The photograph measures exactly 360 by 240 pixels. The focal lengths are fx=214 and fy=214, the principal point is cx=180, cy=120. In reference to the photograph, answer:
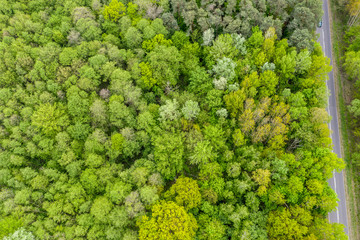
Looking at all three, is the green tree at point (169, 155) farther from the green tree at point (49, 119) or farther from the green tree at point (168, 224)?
the green tree at point (49, 119)

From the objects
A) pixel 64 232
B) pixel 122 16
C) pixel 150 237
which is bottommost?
pixel 64 232

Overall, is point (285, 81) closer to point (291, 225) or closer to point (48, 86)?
point (291, 225)

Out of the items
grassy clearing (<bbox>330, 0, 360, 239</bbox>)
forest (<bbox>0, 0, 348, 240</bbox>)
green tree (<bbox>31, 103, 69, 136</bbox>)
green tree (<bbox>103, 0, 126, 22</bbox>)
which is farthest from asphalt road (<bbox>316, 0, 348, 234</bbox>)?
green tree (<bbox>31, 103, 69, 136</bbox>)

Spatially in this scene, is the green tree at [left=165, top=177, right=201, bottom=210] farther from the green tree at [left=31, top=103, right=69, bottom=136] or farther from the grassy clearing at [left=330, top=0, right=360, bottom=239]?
the grassy clearing at [left=330, top=0, right=360, bottom=239]

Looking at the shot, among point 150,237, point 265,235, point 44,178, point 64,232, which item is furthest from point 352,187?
point 44,178

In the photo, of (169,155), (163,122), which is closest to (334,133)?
(169,155)

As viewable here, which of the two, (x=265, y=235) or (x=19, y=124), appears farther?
(x=19, y=124)
